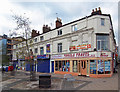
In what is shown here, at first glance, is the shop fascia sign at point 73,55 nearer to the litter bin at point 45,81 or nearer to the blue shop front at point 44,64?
the blue shop front at point 44,64

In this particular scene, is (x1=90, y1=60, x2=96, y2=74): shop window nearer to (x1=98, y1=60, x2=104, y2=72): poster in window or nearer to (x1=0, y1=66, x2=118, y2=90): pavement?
(x1=98, y1=60, x2=104, y2=72): poster in window

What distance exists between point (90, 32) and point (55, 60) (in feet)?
27.4

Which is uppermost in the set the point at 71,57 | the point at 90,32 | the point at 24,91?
the point at 90,32

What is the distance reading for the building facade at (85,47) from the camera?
15.0m

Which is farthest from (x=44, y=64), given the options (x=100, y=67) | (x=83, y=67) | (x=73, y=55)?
(x=100, y=67)

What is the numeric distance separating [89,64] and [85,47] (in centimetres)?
254

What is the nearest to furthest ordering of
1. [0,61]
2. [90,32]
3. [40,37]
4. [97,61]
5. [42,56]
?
1. [97,61]
2. [90,32]
3. [42,56]
4. [40,37]
5. [0,61]

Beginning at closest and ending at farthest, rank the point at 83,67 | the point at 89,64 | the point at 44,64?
the point at 89,64, the point at 83,67, the point at 44,64

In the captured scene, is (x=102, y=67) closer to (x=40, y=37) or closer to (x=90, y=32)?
(x=90, y=32)

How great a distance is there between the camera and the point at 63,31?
64.9ft

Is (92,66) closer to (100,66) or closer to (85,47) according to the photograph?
(100,66)

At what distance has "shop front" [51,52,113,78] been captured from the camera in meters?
14.8

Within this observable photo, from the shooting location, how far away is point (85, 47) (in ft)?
53.4

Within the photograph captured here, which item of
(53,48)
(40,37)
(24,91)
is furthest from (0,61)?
(24,91)
